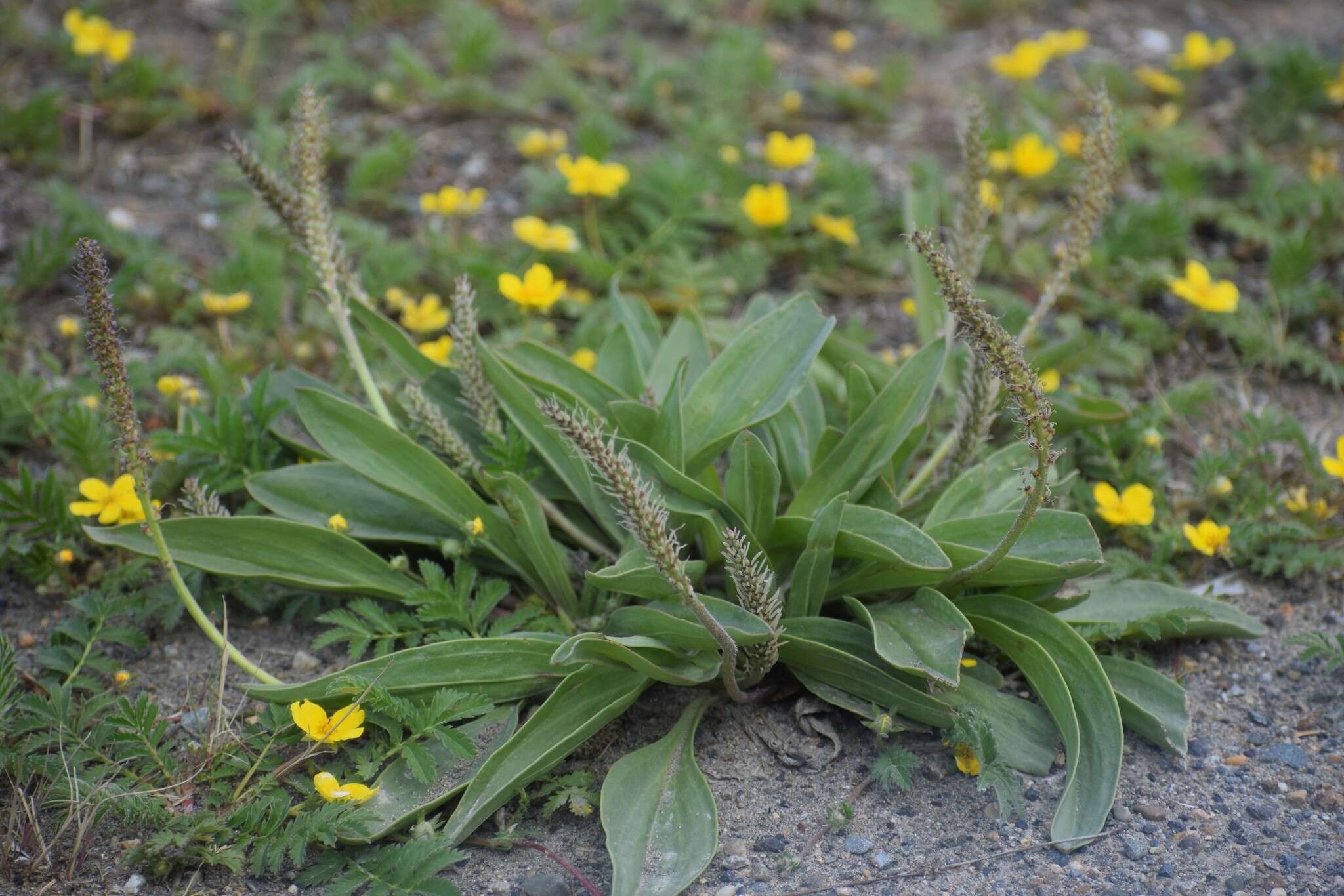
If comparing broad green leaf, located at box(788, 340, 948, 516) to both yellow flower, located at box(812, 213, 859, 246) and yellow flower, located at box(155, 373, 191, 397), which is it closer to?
yellow flower, located at box(812, 213, 859, 246)

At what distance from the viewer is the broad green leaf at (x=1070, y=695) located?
8.04 feet

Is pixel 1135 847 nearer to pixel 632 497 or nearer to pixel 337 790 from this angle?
pixel 632 497

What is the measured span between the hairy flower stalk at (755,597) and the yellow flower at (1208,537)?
1.21m

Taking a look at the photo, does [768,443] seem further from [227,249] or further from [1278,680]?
[227,249]

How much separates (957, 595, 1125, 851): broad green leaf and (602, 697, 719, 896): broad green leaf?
2.38 ft

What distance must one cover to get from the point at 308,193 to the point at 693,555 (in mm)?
1303

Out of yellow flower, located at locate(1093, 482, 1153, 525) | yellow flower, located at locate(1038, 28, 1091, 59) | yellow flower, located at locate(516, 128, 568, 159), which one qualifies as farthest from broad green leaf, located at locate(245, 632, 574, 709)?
yellow flower, located at locate(1038, 28, 1091, 59)

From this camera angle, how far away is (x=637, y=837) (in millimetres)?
2400

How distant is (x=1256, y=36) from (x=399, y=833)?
5.95 metres

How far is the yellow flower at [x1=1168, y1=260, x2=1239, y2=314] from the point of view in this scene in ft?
12.3

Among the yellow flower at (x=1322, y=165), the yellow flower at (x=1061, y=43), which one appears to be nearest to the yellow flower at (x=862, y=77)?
the yellow flower at (x=1061, y=43)

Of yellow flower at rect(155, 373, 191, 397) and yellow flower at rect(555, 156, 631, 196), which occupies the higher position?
yellow flower at rect(555, 156, 631, 196)

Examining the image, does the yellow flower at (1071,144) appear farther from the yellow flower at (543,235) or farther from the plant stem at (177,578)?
the plant stem at (177,578)

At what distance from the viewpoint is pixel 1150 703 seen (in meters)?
2.74
